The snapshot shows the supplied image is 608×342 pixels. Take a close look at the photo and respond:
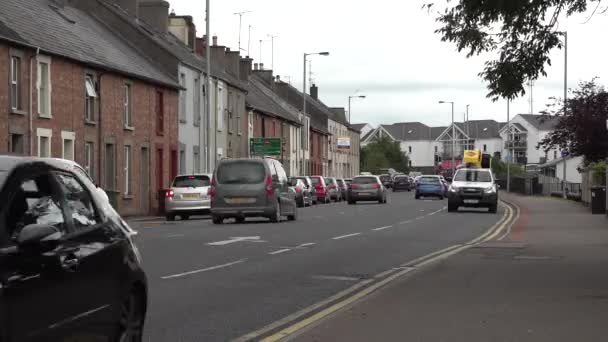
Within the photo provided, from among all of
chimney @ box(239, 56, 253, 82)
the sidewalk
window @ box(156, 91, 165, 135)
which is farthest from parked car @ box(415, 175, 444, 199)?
the sidewalk

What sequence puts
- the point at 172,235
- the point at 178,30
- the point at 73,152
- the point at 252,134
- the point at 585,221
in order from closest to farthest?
the point at 172,235 → the point at 585,221 → the point at 73,152 → the point at 178,30 → the point at 252,134

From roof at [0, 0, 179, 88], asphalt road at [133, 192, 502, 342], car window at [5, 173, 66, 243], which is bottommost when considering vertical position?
asphalt road at [133, 192, 502, 342]

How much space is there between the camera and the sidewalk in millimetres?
9406

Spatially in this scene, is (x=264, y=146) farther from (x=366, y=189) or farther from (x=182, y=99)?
(x=182, y=99)

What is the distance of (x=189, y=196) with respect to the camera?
1398 inches

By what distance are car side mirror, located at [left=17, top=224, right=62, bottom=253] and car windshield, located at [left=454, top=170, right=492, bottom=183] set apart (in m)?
38.6

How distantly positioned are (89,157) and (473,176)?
16210 mm

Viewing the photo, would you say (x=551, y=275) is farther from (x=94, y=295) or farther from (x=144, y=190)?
(x=144, y=190)

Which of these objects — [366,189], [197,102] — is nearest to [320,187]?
[366,189]

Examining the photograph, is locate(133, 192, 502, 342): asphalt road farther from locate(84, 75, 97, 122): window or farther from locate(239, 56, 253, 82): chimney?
locate(239, 56, 253, 82): chimney

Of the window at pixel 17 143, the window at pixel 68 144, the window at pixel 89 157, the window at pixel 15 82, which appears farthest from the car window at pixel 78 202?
the window at pixel 89 157

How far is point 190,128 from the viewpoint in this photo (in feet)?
173

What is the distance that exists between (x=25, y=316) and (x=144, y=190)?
40066 millimetres

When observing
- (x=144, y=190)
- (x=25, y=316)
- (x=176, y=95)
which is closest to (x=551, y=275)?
(x=25, y=316)
